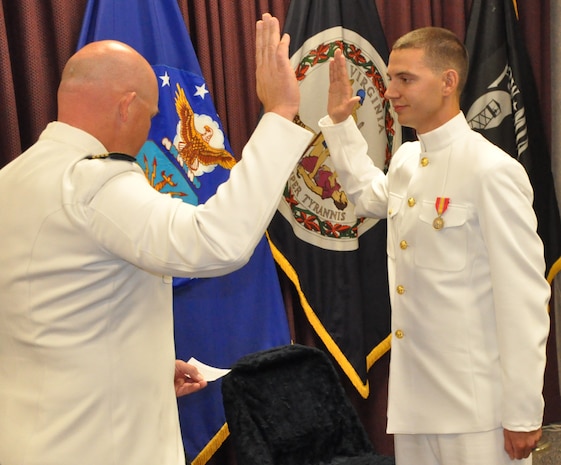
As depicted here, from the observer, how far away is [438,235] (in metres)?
2.08

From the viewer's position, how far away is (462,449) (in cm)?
204

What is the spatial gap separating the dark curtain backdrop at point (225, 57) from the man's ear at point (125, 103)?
1274 millimetres

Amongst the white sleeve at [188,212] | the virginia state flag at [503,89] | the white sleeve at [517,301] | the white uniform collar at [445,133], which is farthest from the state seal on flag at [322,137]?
the white sleeve at [188,212]

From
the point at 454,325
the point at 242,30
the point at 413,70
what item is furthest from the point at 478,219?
the point at 242,30

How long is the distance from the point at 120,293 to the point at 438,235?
996 mm

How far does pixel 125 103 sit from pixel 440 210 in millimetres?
989

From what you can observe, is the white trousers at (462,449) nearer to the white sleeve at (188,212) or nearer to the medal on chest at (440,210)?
the medal on chest at (440,210)

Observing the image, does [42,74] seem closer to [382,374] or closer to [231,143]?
[231,143]

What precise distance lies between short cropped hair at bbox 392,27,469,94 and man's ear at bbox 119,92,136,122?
1104 millimetres

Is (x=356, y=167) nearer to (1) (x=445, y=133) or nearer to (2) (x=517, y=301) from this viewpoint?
(1) (x=445, y=133)

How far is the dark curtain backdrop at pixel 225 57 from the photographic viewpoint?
265 centimetres

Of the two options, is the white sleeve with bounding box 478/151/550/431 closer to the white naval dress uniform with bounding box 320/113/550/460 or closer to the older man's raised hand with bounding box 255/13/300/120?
the white naval dress uniform with bounding box 320/113/550/460

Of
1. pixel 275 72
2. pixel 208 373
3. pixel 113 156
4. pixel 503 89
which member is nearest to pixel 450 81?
pixel 275 72

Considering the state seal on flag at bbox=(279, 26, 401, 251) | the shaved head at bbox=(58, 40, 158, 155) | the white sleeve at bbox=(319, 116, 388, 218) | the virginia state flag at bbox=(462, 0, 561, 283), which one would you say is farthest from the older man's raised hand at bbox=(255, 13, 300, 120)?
the virginia state flag at bbox=(462, 0, 561, 283)
